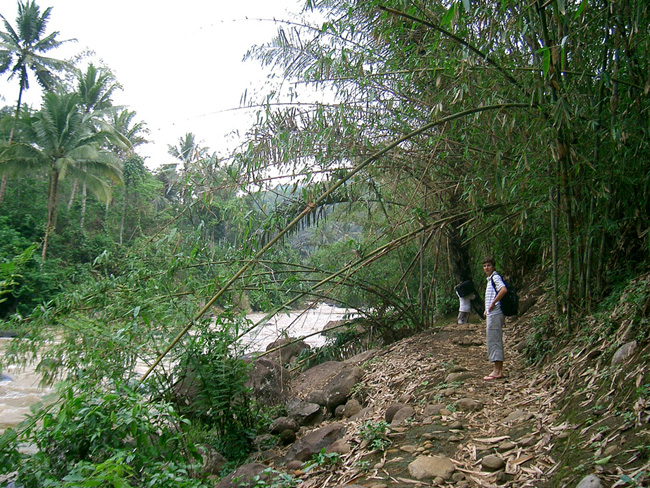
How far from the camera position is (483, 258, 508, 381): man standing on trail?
446 cm

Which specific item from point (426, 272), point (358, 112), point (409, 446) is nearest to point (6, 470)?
point (409, 446)

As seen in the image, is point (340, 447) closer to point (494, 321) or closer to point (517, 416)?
point (517, 416)

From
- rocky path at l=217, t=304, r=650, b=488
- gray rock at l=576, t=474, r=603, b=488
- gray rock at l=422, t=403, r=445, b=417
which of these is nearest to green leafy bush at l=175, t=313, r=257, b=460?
rocky path at l=217, t=304, r=650, b=488

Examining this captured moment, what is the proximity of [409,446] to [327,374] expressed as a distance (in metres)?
3.22

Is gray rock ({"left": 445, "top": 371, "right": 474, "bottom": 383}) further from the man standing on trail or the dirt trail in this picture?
the man standing on trail

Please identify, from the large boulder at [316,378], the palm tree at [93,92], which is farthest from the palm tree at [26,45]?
the large boulder at [316,378]

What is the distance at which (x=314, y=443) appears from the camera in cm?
414

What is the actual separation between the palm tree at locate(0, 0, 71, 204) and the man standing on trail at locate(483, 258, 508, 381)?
71.3ft

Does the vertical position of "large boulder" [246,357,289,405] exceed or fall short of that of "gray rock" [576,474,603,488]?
it falls short

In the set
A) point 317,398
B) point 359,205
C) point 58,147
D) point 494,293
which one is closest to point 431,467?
Result: point 494,293

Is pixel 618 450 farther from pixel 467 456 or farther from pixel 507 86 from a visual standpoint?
pixel 507 86

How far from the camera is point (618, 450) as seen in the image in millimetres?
2385

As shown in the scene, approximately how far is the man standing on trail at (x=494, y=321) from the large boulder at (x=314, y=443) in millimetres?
1353

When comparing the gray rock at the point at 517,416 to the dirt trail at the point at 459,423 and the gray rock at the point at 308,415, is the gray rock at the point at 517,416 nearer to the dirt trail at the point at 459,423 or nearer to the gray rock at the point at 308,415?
the dirt trail at the point at 459,423
